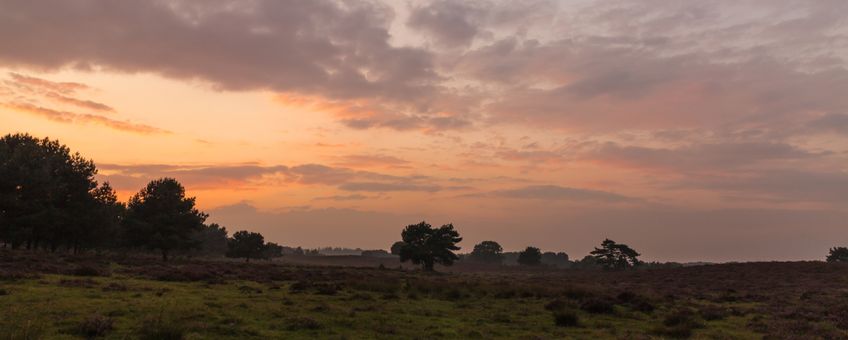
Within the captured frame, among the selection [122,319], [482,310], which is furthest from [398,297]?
[122,319]

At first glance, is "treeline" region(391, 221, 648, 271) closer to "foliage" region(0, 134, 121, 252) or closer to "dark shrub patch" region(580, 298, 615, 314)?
"foliage" region(0, 134, 121, 252)

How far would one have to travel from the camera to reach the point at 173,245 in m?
68.2

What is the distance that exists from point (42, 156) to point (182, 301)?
50.7 m

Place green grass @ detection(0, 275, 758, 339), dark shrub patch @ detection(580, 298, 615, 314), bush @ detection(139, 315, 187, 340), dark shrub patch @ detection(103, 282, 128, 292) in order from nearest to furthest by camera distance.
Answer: bush @ detection(139, 315, 187, 340) → green grass @ detection(0, 275, 758, 339) → dark shrub patch @ detection(103, 282, 128, 292) → dark shrub patch @ detection(580, 298, 615, 314)

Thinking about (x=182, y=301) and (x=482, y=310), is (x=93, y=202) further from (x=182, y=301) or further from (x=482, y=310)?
(x=482, y=310)

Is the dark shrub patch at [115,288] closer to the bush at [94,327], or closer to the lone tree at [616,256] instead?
the bush at [94,327]

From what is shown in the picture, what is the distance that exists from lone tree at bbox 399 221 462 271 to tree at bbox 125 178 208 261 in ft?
152

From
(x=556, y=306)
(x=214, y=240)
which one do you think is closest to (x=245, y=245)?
(x=214, y=240)

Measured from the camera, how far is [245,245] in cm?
10762

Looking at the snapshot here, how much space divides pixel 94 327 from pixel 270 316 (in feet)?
22.0

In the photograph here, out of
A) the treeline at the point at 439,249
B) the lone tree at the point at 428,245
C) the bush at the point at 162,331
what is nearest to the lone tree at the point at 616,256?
the treeline at the point at 439,249

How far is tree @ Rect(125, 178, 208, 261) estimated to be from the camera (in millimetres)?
67688

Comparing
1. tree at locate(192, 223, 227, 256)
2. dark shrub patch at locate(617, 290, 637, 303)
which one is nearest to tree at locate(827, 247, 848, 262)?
dark shrub patch at locate(617, 290, 637, 303)

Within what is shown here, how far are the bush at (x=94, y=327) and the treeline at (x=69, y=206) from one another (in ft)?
163
